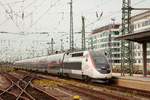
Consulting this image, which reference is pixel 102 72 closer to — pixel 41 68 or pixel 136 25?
pixel 41 68

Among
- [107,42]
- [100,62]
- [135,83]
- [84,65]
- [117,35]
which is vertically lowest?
[135,83]

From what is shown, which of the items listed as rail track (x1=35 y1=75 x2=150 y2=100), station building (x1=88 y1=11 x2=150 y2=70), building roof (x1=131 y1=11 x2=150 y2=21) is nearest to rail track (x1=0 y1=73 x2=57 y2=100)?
rail track (x1=35 y1=75 x2=150 y2=100)

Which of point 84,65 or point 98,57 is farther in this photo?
point 84,65

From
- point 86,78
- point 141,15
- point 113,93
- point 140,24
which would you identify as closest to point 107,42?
point 140,24

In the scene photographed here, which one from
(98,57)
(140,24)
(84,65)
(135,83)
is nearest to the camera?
(135,83)

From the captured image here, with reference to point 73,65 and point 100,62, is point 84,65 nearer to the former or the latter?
point 100,62

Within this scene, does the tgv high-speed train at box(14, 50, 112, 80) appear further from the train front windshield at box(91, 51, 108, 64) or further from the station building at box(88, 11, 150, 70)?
the station building at box(88, 11, 150, 70)

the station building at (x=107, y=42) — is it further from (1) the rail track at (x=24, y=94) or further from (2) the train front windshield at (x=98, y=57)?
(1) the rail track at (x=24, y=94)

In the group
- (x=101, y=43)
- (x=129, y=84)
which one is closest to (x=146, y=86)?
(x=129, y=84)

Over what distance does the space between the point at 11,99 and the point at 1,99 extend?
0.51 m

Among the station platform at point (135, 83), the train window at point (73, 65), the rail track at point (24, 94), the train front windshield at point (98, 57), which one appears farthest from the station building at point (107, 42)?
the rail track at point (24, 94)

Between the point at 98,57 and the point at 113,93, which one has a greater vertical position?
the point at 98,57

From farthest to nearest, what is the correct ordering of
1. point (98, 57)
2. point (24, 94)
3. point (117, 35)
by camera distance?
1. point (117, 35)
2. point (98, 57)
3. point (24, 94)

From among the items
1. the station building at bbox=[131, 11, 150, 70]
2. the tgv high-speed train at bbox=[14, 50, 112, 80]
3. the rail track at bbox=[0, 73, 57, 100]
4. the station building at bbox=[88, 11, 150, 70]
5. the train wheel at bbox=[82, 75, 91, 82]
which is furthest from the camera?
the station building at bbox=[88, 11, 150, 70]
